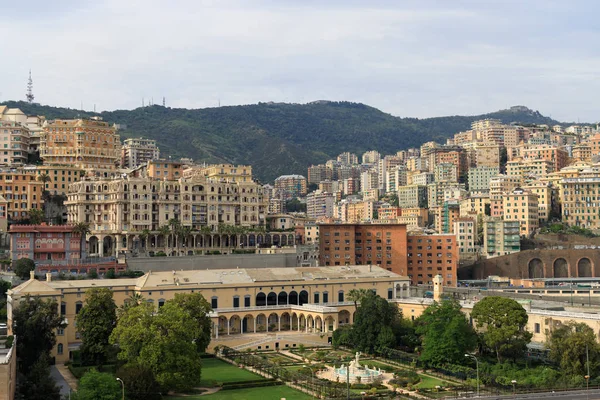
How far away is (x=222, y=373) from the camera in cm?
7450

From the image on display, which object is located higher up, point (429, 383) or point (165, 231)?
point (165, 231)

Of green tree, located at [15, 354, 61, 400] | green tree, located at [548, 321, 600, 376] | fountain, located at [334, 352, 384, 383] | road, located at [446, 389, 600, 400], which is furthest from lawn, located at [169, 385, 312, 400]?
green tree, located at [548, 321, 600, 376]

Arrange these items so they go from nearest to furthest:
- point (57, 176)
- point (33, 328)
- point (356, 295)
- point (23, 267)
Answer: point (33, 328), point (356, 295), point (23, 267), point (57, 176)

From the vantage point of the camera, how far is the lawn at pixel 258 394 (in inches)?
2542

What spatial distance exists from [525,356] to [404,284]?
2935 cm

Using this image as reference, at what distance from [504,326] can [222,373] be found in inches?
1042

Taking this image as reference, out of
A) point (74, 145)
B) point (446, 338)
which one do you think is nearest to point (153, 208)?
point (74, 145)

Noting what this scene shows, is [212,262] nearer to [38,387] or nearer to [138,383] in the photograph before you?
[138,383]

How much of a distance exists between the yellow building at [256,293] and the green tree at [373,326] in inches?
324

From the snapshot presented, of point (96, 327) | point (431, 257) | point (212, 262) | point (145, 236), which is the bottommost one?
point (96, 327)

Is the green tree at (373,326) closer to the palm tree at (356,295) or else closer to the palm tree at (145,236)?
the palm tree at (356,295)

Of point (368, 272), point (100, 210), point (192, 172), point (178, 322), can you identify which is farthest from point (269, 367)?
point (192, 172)

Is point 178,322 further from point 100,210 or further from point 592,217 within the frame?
point 592,217

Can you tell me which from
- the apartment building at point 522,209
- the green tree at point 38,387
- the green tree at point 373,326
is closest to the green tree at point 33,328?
the green tree at point 38,387
